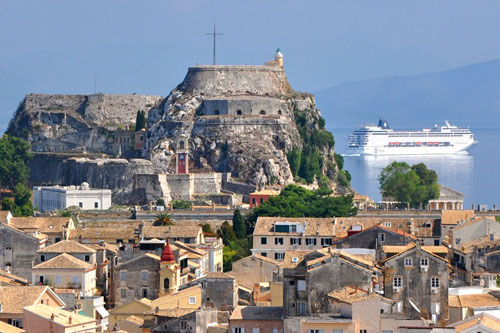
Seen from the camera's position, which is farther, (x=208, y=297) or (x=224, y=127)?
(x=224, y=127)

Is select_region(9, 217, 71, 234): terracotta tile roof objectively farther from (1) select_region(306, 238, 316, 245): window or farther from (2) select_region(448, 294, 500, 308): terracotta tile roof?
(2) select_region(448, 294, 500, 308): terracotta tile roof

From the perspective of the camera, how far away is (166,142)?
121 metres

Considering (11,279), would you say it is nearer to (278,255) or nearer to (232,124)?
(278,255)

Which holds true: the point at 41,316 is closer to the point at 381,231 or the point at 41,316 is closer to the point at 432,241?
the point at 381,231

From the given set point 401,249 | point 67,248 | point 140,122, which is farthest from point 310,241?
point 140,122

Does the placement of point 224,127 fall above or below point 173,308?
above

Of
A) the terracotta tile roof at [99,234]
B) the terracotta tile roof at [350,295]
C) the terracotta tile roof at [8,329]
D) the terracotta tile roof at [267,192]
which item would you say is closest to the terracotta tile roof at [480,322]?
the terracotta tile roof at [350,295]

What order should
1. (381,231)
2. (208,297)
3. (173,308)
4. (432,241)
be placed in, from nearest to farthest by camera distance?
1. (173,308)
2. (208,297)
3. (381,231)
4. (432,241)

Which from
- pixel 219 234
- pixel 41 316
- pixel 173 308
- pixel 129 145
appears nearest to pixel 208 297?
pixel 173 308

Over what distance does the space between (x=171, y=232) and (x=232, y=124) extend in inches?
1969

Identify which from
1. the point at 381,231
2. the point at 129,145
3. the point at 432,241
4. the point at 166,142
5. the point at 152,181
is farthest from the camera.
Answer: the point at 129,145

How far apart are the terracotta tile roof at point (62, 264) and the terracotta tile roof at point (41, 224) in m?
13.2

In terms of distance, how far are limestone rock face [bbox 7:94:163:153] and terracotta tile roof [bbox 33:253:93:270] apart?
7598 cm

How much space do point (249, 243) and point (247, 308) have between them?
112 feet
